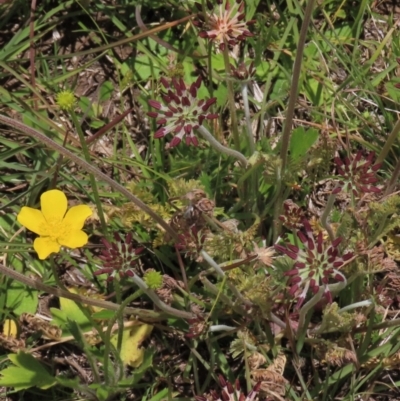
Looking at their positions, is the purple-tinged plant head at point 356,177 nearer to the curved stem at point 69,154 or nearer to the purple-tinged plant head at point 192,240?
the purple-tinged plant head at point 192,240

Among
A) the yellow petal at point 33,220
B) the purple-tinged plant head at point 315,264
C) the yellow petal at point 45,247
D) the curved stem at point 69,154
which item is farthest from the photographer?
the yellow petal at point 33,220

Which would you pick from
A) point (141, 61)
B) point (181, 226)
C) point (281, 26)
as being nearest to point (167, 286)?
→ point (181, 226)

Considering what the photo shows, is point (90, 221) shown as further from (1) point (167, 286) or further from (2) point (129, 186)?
(1) point (167, 286)

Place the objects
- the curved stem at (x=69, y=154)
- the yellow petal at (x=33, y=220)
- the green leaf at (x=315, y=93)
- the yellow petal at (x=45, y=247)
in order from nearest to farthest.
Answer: the curved stem at (x=69, y=154) → the yellow petal at (x=45, y=247) → the yellow petal at (x=33, y=220) → the green leaf at (x=315, y=93)

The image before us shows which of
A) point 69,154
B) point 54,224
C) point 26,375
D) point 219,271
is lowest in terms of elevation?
point 26,375

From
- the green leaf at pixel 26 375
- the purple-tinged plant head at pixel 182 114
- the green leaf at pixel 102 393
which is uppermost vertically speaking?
the purple-tinged plant head at pixel 182 114

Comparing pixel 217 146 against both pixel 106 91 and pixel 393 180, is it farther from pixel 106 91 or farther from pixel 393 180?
pixel 106 91

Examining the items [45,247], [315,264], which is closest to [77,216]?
[45,247]

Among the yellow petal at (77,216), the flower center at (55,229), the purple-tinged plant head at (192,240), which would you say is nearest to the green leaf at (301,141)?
the purple-tinged plant head at (192,240)
